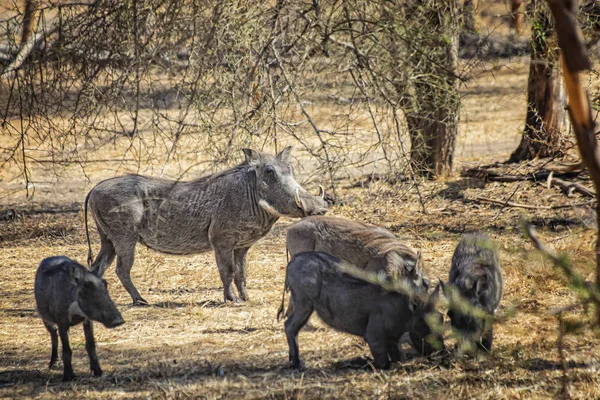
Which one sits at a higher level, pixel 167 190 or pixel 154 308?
pixel 167 190

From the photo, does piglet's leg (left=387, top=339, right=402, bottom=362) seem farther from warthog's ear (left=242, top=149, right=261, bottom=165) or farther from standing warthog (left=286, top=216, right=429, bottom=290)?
warthog's ear (left=242, top=149, right=261, bottom=165)

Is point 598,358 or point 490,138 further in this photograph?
point 490,138

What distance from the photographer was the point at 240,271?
720cm

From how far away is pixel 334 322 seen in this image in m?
5.14

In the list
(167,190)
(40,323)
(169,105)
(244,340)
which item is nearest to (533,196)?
(167,190)

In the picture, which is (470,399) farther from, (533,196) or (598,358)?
(533,196)

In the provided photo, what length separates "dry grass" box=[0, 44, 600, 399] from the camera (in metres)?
4.82

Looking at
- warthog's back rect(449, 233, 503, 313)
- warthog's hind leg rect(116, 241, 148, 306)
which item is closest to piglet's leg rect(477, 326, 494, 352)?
warthog's back rect(449, 233, 503, 313)

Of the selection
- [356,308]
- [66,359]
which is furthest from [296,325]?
[66,359]

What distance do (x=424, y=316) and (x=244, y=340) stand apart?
57.0 inches

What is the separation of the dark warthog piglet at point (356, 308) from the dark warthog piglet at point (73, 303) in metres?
1.09

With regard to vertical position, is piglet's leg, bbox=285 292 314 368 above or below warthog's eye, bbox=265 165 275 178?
below

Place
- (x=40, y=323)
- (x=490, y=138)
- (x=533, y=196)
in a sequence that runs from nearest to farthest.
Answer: (x=40, y=323) → (x=533, y=196) → (x=490, y=138)

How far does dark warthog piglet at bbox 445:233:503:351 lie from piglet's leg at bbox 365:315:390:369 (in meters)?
0.44
